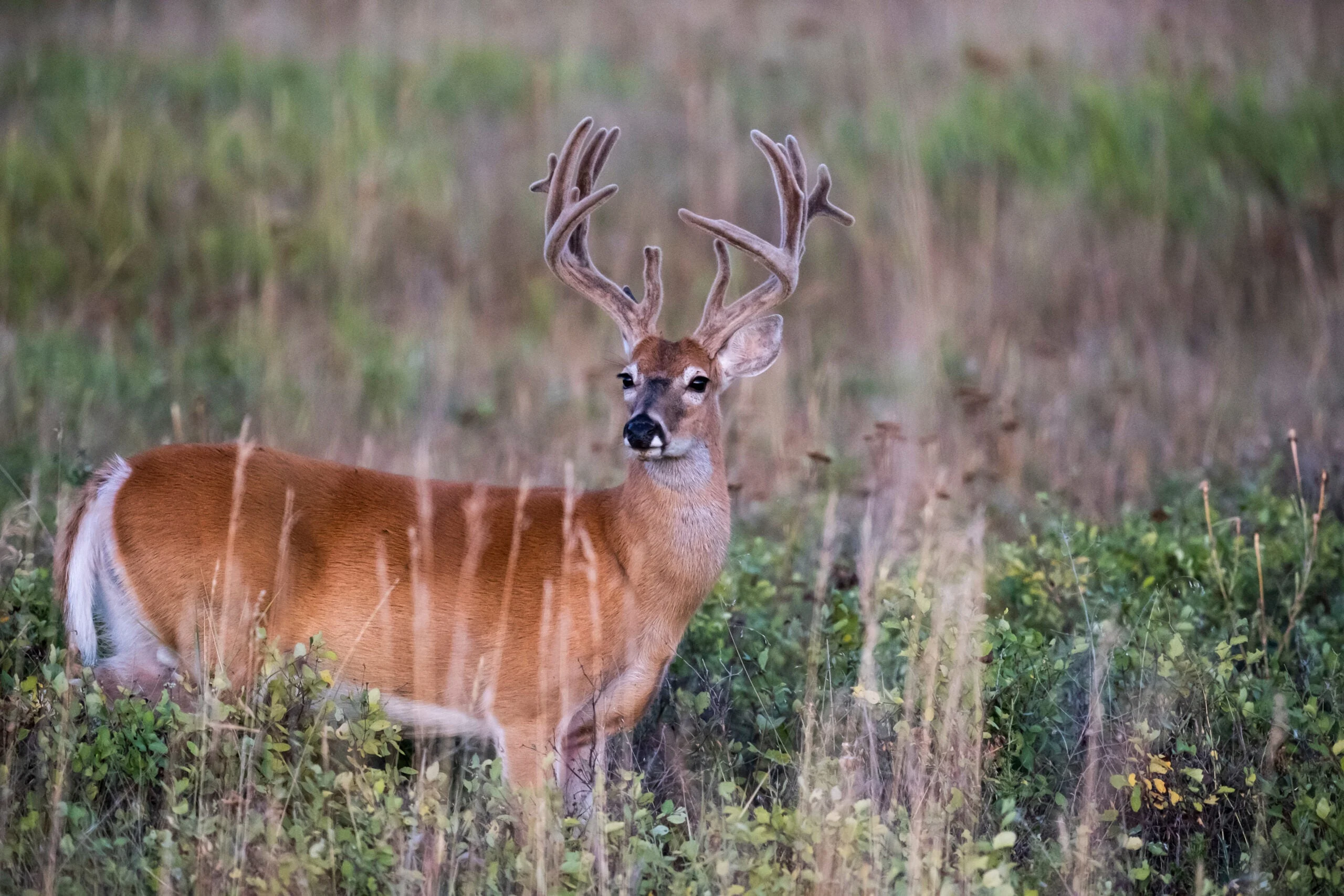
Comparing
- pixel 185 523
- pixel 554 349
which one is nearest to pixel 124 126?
pixel 554 349

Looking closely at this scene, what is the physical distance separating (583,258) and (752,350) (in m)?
0.62

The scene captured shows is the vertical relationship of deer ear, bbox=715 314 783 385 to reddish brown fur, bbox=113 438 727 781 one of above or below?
above

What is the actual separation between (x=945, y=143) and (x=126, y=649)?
312 inches

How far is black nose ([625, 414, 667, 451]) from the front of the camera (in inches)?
170

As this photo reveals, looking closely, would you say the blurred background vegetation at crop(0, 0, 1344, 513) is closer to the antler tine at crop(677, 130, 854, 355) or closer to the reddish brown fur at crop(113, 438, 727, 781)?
the antler tine at crop(677, 130, 854, 355)

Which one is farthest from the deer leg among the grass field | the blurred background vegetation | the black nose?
the blurred background vegetation

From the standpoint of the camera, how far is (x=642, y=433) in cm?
432

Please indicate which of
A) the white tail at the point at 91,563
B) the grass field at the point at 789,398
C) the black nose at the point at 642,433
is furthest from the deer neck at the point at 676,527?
the white tail at the point at 91,563

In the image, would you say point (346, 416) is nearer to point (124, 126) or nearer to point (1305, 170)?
point (124, 126)

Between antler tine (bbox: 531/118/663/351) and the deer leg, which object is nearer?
the deer leg

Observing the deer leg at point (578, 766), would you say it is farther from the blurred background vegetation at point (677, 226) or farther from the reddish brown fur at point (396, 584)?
the blurred background vegetation at point (677, 226)

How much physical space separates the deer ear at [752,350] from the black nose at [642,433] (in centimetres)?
51

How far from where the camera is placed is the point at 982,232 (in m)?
9.62

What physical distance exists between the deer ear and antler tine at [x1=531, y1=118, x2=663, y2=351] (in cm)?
26
